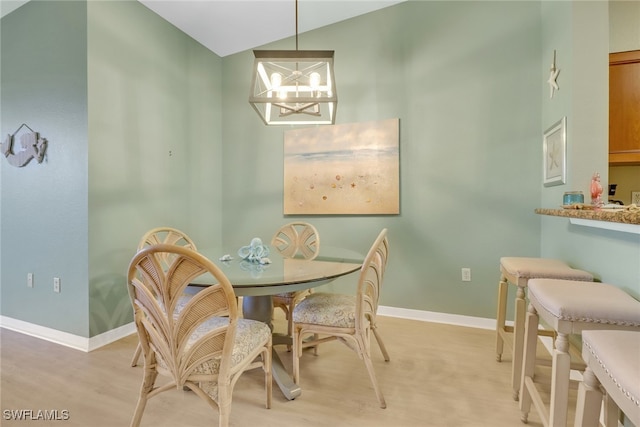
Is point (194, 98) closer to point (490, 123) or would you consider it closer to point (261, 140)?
point (261, 140)

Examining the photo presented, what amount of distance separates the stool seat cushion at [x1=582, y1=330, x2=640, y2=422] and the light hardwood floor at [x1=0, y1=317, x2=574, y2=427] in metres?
0.91

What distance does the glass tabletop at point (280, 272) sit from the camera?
1289mm

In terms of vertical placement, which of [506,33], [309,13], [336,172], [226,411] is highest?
[309,13]

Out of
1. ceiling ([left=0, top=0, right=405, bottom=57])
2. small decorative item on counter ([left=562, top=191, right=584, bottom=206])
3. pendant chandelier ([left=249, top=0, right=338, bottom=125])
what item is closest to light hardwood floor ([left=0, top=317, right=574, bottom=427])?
small decorative item on counter ([left=562, top=191, right=584, bottom=206])

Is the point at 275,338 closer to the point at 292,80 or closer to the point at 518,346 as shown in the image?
the point at 518,346

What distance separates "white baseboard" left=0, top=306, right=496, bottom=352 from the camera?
2.21 meters

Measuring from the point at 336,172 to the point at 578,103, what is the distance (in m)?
1.90

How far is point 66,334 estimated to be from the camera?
227 cm

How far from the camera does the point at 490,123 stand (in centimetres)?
250

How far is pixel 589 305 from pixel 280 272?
1.24m

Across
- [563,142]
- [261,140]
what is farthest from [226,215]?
[563,142]

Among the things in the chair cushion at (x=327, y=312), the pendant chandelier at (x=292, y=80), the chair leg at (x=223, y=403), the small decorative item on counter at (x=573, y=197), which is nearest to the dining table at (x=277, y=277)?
the chair cushion at (x=327, y=312)

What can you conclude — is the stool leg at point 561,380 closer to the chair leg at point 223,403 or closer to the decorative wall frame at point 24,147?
the chair leg at point 223,403

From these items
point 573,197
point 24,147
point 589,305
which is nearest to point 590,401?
point 589,305
